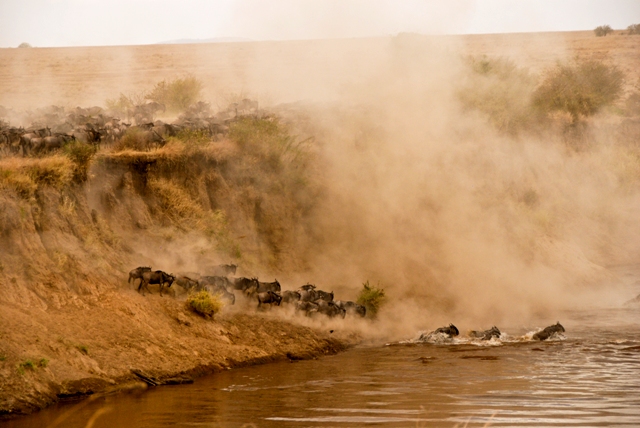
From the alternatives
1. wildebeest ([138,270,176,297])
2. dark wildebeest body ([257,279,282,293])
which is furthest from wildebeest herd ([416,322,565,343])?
wildebeest ([138,270,176,297])

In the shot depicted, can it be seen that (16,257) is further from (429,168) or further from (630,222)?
(630,222)

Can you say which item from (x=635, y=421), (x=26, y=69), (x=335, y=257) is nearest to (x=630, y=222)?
(x=335, y=257)

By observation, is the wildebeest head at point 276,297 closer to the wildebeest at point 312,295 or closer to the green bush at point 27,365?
the wildebeest at point 312,295

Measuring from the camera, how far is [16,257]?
16.0 metres

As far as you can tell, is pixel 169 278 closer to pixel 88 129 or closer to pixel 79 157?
pixel 79 157

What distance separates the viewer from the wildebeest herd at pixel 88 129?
788 inches

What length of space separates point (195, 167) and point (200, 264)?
3.58m

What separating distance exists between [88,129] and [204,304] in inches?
267

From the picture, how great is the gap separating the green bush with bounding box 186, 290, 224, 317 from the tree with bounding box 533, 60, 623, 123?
22.7 metres

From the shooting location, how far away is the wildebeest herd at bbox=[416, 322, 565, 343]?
19.0m

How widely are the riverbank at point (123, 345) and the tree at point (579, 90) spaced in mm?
22455

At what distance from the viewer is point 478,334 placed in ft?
63.2

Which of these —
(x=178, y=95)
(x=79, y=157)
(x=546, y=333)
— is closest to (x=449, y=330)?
(x=546, y=333)

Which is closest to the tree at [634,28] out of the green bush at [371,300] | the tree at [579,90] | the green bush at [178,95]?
the tree at [579,90]
